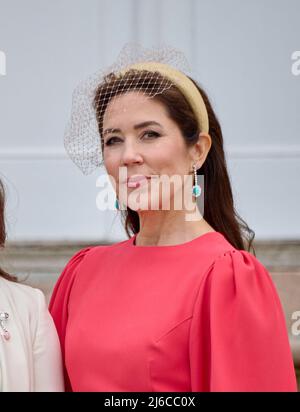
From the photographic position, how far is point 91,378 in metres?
2.20

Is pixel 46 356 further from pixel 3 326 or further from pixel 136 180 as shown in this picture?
pixel 136 180

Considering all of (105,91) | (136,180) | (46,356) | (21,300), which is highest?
(105,91)

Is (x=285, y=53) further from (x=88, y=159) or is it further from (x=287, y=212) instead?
(x=88, y=159)

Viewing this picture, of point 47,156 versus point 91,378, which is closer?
point 91,378

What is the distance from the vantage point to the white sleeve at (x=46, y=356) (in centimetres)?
218

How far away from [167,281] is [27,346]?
0.37m

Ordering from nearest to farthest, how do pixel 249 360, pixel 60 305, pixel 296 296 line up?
1. pixel 249 360
2. pixel 60 305
3. pixel 296 296

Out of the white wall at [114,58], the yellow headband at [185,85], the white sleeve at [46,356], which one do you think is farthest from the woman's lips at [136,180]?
the white wall at [114,58]

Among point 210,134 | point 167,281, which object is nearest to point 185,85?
point 210,134

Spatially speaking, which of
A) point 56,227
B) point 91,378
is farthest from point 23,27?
point 91,378

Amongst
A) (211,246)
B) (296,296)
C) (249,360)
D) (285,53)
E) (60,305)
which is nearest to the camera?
(249,360)

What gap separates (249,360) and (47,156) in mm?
2325

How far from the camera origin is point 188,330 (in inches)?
83.6

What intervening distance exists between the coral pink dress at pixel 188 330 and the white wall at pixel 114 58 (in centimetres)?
188
